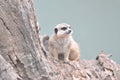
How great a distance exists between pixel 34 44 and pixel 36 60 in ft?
1.01

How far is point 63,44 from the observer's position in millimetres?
11844

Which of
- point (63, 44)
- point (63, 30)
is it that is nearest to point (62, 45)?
point (63, 44)

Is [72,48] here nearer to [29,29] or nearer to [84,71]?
[84,71]

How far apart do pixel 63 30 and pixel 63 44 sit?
411 mm

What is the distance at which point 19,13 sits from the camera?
8070 mm

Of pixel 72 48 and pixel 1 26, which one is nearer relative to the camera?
pixel 1 26

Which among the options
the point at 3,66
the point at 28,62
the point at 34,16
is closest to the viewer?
the point at 3,66

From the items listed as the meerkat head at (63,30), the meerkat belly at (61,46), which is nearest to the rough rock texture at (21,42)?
the meerkat head at (63,30)

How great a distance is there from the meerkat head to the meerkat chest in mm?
157

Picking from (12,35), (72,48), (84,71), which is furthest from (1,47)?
(72,48)

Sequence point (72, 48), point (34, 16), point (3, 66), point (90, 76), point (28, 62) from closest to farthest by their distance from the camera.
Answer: point (3, 66) → point (28, 62) → point (34, 16) → point (90, 76) → point (72, 48)

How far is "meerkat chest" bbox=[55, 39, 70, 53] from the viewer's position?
11841 millimetres

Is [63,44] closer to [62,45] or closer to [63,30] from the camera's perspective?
[62,45]

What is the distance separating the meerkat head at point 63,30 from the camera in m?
11.6
